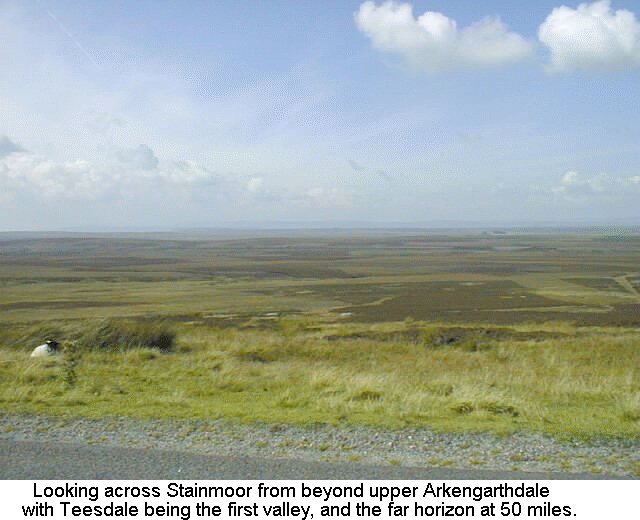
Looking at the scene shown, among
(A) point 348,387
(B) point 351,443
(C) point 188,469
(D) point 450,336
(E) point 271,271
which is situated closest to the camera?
(C) point 188,469

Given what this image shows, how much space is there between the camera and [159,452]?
21.6 feet

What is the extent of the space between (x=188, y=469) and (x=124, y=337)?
14.1 meters

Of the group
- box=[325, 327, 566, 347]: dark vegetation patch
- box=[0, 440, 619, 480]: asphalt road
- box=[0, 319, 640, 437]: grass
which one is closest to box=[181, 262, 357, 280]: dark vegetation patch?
box=[325, 327, 566, 347]: dark vegetation patch

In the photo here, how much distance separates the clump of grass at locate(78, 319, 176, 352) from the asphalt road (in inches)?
457

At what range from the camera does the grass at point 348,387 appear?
337 inches

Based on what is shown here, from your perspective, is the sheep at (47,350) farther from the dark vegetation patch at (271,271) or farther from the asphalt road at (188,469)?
the dark vegetation patch at (271,271)

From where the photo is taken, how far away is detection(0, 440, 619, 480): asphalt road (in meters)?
5.74

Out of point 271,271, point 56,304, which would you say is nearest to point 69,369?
point 56,304

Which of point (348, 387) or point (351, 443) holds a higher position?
point (351, 443)

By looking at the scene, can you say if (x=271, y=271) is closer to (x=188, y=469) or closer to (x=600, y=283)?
(x=600, y=283)

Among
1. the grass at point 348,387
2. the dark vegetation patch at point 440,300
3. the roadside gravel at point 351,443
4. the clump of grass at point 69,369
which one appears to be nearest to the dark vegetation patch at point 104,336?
the grass at point 348,387

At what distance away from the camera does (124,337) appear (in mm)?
19109

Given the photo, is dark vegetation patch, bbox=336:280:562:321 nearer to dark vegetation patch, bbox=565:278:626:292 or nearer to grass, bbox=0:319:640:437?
Result: dark vegetation patch, bbox=565:278:626:292

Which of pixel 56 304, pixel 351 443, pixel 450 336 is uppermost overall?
pixel 351 443
